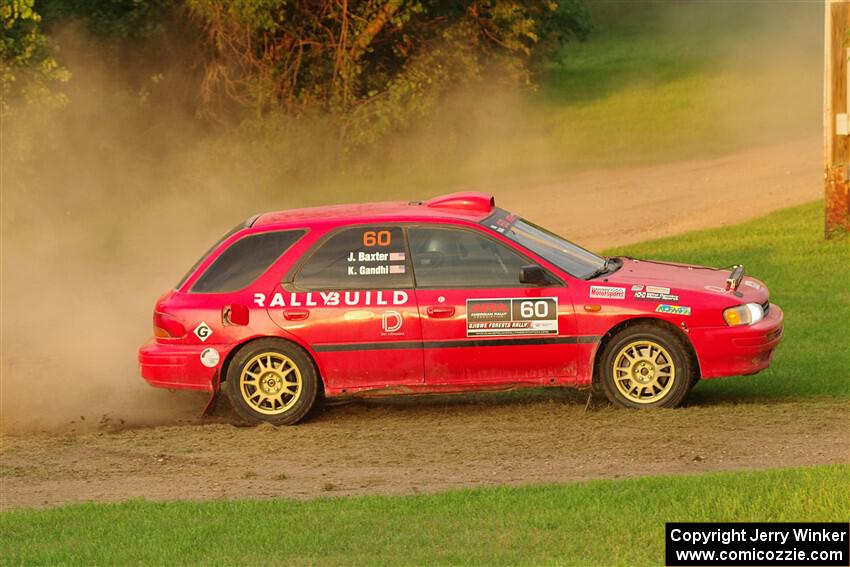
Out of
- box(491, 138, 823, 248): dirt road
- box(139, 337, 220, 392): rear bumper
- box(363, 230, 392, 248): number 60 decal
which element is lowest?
box(139, 337, 220, 392): rear bumper

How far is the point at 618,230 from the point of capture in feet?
71.5

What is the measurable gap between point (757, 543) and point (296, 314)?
15.3ft

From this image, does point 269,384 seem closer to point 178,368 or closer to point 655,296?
point 178,368

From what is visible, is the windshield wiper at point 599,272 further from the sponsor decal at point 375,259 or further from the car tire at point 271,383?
the car tire at point 271,383

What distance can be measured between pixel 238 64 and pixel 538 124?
9.52m

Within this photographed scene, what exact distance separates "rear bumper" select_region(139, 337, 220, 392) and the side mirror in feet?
7.32

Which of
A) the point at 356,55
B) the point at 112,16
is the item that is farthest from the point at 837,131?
the point at 112,16

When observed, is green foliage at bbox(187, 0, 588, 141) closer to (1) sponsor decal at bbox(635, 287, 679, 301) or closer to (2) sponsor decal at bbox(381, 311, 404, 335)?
(2) sponsor decal at bbox(381, 311, 404, 335)

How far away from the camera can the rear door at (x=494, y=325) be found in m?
10.2

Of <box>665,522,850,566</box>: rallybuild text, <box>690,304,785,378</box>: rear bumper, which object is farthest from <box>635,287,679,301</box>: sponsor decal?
<box>665,522,850,566</box>: rallybuild text

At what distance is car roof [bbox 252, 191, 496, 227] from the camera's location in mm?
10703

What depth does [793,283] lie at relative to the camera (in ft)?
52.5

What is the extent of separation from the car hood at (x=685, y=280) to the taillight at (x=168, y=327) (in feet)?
10.3

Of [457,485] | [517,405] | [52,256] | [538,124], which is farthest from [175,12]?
[457,485]
